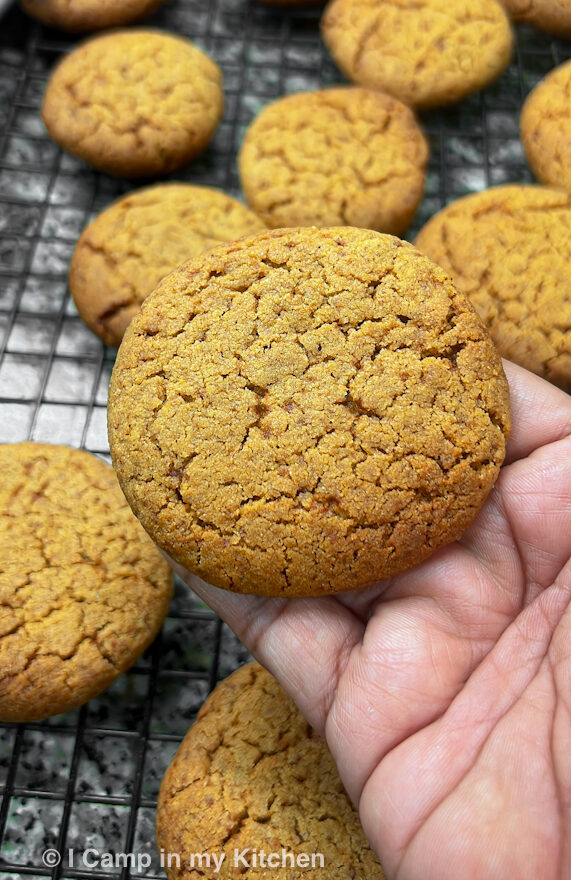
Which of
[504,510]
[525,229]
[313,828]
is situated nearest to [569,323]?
[525,229]

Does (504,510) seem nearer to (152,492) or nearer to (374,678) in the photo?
(374,678)

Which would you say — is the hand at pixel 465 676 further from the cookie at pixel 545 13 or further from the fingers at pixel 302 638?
the cookie at pixel 545 13

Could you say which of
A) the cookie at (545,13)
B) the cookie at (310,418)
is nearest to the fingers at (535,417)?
the cookie at (310,418)

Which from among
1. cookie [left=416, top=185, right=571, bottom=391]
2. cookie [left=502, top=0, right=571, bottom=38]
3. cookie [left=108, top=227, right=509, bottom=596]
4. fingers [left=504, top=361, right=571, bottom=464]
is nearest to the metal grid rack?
cookie [left=502, top=0, right=571, bottom=38]

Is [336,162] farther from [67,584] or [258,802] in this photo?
[258,802]

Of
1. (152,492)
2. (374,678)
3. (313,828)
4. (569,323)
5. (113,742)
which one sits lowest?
(113,742)

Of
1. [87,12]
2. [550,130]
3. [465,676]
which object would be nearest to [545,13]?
[550,130]
